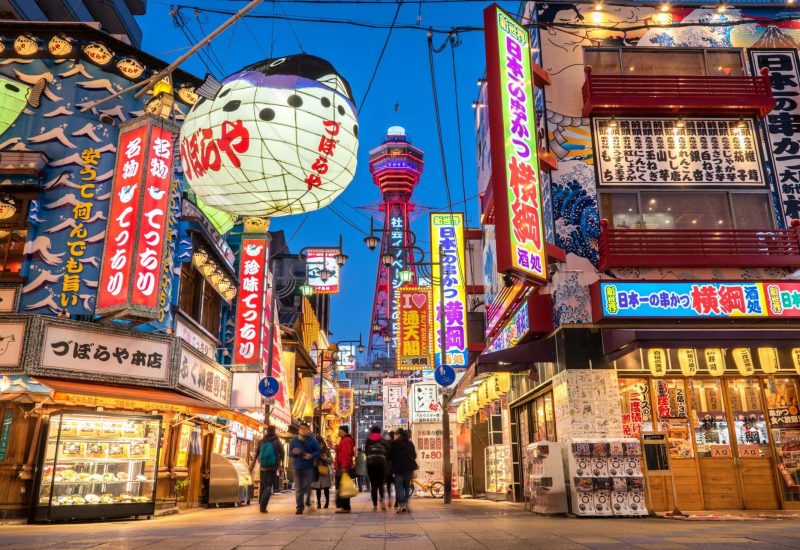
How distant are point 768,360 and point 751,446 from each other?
2011 mm

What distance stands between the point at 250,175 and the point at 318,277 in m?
30.1

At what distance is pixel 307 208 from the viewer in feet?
25.2

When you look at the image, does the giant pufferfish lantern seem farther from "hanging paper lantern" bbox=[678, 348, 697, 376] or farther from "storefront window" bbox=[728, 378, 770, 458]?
"storefront window" bbox=[728, 378, 770, 458]

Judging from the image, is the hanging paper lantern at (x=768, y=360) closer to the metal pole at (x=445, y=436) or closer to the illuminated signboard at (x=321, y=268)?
the metal pole at (x=445, y=436)

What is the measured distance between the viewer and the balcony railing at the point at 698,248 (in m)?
13.9

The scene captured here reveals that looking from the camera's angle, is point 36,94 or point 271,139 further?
point 36,94

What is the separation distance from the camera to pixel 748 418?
47.3ft

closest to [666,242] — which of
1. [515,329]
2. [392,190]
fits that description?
[515,329]

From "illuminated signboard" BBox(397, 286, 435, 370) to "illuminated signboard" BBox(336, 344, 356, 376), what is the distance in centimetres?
2702

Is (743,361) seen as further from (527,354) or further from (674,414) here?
(527,354)

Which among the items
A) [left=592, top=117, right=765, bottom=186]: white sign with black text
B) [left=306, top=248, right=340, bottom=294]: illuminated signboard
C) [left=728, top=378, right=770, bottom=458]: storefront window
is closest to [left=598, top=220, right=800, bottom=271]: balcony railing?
[left=592, top=117, right=765, bottom=186]: white sign with black text

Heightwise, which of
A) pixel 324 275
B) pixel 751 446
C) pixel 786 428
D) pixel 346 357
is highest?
pixel 324 275

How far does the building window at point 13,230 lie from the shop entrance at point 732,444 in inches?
627

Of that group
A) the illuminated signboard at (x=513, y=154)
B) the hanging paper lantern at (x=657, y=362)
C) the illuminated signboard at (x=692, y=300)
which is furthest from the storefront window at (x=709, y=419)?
the illuminated signboard at (x=513, y=154)
